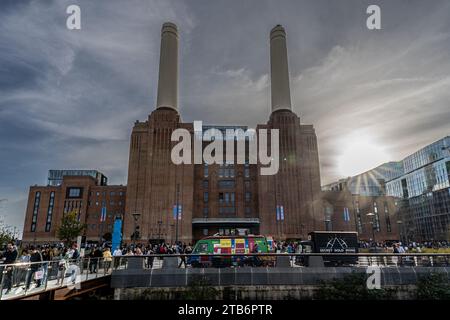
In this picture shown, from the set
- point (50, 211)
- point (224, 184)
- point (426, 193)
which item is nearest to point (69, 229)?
point (50, 211)

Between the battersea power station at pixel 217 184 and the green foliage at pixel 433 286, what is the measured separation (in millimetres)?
51146

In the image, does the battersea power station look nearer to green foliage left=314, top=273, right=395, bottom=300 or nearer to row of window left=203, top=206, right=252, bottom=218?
row of window left=203, top=206, right=252, bottom=218

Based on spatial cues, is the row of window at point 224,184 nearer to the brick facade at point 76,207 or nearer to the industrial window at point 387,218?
the brick facade at point 76,207

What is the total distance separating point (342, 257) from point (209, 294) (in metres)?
7.29

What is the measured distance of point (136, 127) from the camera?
7175 centimetres

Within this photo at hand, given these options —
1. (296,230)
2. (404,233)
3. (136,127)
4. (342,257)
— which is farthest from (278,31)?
(342,257)

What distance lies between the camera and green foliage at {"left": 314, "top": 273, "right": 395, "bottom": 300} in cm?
1331

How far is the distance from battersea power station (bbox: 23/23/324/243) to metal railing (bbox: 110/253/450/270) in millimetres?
47897

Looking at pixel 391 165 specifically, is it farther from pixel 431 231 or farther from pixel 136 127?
pixel 136 127

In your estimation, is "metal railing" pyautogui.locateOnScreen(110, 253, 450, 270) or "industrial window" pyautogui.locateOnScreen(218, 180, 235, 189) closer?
"metal railing" pyautogui.locateOnScreen(110, 253, 450, 270)

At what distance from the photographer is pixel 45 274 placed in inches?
478

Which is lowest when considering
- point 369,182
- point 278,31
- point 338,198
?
point 338,198

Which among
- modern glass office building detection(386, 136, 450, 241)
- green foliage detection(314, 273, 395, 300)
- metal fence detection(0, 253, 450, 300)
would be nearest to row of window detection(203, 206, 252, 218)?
modern glass office building detection(386, 136, 450, 241)

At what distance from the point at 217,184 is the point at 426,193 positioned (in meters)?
61.2
